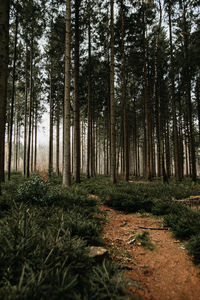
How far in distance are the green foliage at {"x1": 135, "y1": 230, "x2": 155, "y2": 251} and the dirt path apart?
79 mm

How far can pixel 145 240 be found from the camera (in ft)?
10.7

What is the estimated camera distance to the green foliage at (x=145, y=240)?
9.99 ft

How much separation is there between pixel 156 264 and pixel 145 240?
2.43 feet

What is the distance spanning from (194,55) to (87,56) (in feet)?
27.8

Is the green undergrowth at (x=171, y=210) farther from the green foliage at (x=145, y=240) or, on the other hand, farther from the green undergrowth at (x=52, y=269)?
the green undergrowth at (x=52, y=269)

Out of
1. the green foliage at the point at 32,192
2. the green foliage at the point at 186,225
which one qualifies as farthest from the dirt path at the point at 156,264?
the green foliage at the point at 32,192

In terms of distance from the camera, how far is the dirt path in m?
1.96

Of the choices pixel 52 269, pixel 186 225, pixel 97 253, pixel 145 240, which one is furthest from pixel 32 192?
pixel 186 225

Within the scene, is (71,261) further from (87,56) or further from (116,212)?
(87,56)

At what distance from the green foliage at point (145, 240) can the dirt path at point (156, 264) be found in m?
0.08

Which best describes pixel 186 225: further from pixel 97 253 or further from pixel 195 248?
pixel 97 253

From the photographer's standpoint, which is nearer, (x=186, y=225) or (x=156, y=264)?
(x=156, y=264)

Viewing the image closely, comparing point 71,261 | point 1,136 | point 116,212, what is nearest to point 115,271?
point 71,261

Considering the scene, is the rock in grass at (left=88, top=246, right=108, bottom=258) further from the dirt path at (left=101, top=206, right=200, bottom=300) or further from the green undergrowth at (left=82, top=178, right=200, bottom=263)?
the green undergrowth at (left=82, top=178, right=200, bottom=263)
